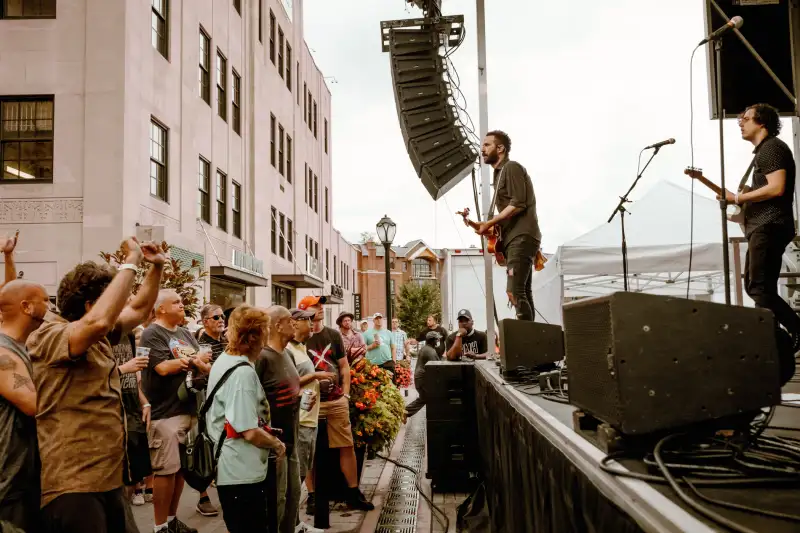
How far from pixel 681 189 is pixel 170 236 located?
1008 cm

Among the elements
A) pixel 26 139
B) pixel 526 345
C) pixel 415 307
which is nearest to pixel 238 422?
pixel 526 345

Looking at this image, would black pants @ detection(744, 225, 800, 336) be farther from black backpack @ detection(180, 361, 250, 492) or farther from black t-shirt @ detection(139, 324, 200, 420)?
black t-shirt @ detection(139, 324, 200, 420)

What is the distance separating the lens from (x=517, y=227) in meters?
5.65

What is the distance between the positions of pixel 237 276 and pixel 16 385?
13.8m

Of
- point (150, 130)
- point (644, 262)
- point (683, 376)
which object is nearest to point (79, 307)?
point (683, 376)

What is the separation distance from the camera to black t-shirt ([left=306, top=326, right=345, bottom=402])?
6.74 meters

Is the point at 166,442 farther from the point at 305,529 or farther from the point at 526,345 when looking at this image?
the point at 526,345

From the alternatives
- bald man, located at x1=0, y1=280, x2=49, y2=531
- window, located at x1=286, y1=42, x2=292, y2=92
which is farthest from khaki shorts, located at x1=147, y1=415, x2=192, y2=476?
window, located at x1=286, y1=42, x2=292, y2=92

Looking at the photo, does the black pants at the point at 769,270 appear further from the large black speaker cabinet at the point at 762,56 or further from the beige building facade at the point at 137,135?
the beige building facade at the point at 137,135

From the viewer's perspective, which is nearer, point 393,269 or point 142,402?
point 142,402

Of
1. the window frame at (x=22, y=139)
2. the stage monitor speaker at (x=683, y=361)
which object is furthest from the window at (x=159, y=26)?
the stage monitor speaker at (x=683, y=361)

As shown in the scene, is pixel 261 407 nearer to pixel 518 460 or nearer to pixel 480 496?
pixel 518 460

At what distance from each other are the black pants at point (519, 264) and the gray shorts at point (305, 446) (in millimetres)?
2209

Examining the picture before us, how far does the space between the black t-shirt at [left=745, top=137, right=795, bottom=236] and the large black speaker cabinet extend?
13.0ft
